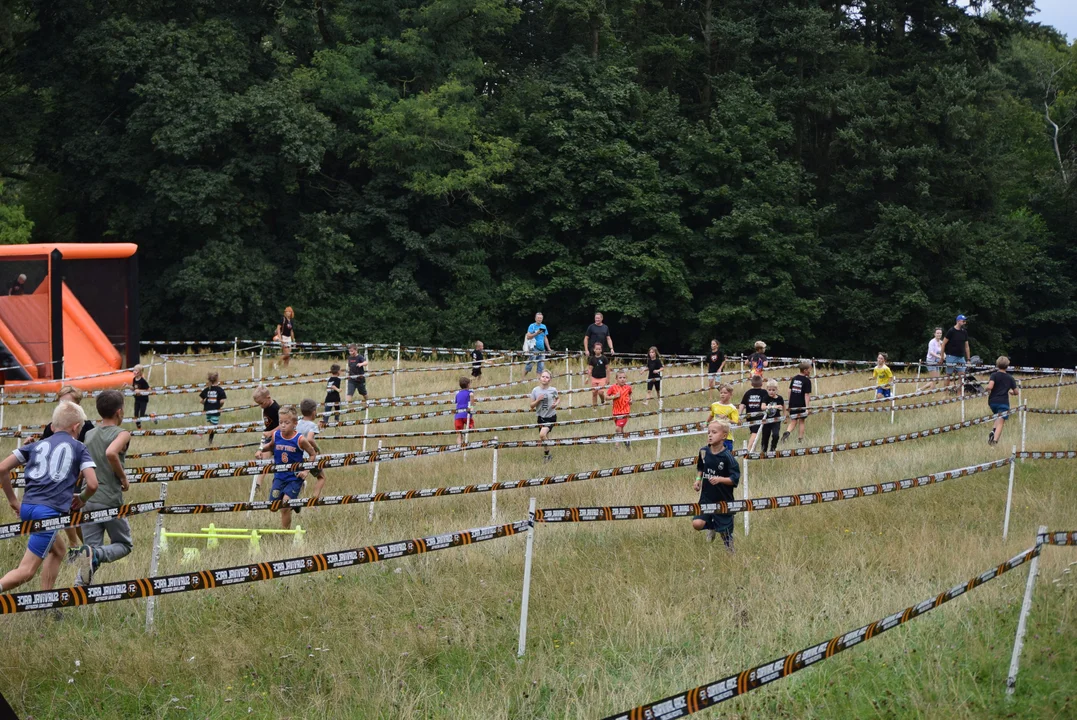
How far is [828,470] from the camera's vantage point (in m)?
16.0

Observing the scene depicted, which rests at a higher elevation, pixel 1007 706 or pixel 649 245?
pixel 649 245

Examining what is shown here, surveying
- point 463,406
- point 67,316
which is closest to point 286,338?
point 67,316

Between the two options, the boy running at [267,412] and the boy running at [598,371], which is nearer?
the boy running at [267,412]

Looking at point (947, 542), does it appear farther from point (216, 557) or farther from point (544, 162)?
point (544, 162)

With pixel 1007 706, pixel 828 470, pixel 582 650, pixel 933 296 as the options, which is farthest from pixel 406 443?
pixel 933 296

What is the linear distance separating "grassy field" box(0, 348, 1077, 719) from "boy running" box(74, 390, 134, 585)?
0.57 metres

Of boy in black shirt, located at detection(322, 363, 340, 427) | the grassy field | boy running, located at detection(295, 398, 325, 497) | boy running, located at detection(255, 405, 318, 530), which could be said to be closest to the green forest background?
boy in black shirt, located at detection(322, 363, 340, 427)

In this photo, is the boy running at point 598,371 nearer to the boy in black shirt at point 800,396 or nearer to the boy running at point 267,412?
the boy in black shirt at point 800,396

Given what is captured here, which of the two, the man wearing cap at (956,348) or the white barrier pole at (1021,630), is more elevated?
the man wearing cap at (956,348)

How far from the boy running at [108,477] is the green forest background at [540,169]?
31.7 meters

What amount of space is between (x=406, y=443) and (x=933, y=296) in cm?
3289

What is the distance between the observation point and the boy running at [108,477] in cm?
934

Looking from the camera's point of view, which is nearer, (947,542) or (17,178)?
(947,542)

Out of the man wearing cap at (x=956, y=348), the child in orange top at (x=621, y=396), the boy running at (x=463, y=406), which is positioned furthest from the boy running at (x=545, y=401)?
the man wearing cap at (x=956, y=348)
